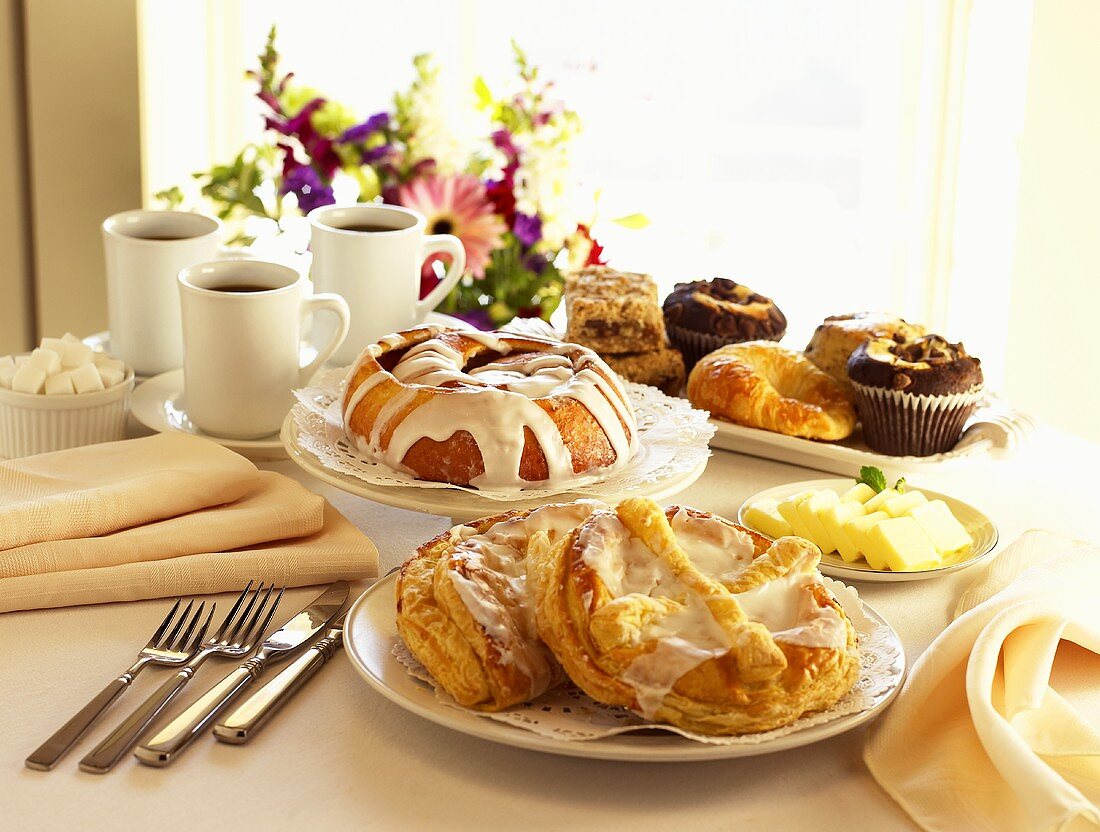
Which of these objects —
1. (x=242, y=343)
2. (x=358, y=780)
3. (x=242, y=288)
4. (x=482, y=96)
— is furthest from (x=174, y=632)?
(x=482, y=96)

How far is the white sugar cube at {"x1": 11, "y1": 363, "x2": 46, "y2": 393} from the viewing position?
1.43 metres

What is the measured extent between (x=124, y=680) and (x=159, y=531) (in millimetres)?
240

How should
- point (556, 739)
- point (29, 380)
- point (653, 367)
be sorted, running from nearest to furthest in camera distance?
point (556, 739) → point (29, 380) → point (653, 367)

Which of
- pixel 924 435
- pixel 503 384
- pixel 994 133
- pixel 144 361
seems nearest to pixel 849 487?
pixel 924 435

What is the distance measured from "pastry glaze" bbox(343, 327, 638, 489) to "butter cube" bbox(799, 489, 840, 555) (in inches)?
7.8

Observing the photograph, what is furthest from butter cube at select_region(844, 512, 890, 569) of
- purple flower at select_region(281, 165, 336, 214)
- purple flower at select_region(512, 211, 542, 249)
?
purple flower at select_region(281, 165, 336, 214)

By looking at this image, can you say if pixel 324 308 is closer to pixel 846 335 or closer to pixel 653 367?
pixel 653 367

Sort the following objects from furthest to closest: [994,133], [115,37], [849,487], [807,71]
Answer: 1. [807,71]
2. [994,133]
3. [115,37]
4. [849,487]

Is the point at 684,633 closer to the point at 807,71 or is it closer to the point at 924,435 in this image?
the point at 924,435

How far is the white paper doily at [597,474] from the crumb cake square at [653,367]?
0.09 meters

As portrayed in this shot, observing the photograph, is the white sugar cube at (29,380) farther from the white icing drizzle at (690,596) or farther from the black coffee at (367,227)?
the white icing drizzle at (690,596)

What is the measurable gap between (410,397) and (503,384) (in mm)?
107

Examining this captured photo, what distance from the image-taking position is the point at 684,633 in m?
0.85

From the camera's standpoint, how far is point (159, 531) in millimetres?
1159
